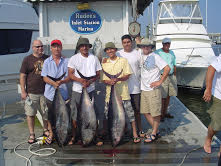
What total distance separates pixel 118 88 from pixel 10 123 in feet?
8.34

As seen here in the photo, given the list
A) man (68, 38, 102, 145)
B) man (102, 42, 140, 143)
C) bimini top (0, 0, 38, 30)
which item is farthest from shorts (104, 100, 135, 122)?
bimini top (0, 0, 38, 30)

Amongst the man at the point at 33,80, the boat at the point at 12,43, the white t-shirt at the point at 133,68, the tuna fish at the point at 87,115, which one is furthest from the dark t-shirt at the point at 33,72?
the boat at the point at 12,43

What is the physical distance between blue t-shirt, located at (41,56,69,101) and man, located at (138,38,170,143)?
114cm

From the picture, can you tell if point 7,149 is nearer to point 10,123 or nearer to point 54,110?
point 54,110

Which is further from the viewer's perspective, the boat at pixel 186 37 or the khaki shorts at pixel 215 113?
the boat at pixel 186 37

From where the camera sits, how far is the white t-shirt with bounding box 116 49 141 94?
340 centimetres

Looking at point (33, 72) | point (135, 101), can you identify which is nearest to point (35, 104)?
point (33, 72)

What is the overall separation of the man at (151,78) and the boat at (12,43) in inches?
173

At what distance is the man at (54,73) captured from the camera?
3.19 m

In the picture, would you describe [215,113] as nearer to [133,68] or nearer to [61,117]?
[133,68]

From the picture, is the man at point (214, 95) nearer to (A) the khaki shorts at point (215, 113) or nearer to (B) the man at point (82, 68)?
(A) the khaki shorts at point (215, 113)

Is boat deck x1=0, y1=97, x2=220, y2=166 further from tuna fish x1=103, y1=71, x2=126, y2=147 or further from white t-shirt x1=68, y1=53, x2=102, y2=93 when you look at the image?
white t-shirt x1=68, y1=53, x2=102, y2=93

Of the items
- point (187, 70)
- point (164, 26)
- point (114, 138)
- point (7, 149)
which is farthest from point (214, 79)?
point (164, 26)

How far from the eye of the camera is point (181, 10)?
38.2ft
